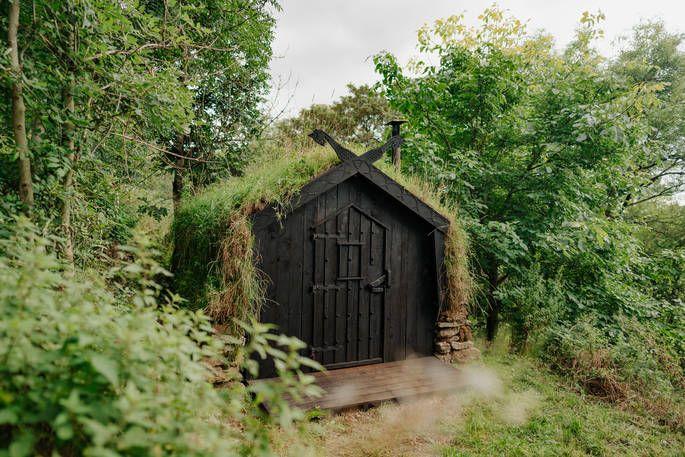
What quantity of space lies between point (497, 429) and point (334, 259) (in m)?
2.89

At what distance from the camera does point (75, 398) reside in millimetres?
1166

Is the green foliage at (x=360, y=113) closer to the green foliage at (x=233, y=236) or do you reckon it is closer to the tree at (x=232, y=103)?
the tree at (x=232, y=103)

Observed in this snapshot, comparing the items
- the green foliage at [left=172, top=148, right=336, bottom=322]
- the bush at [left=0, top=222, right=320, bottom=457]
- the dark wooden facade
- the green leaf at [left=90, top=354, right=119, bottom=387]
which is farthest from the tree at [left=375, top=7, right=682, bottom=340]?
the green leaf at [left=90, top=354, right=119, bottom=387]

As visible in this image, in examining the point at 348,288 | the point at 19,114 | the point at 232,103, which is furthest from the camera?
the point at 232,103

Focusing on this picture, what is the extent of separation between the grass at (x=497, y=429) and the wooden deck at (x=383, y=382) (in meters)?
0.13

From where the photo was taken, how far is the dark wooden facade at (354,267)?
5.25 m

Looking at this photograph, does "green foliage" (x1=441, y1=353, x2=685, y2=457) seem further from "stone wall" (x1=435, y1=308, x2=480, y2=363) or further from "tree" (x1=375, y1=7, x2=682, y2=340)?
"tree" (x1=375, y1=7, x2=682, y2=340)

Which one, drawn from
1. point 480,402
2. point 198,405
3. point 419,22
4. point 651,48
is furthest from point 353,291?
point 651,48

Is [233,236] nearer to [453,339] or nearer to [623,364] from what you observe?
[453,339]

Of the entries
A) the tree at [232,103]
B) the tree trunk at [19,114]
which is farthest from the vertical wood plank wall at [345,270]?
the tree at [232,103]

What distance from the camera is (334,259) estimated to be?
5648 millimetres

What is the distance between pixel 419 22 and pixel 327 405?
909cm

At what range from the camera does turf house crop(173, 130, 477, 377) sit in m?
4.93

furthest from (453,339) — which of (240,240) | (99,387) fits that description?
(99,387)
